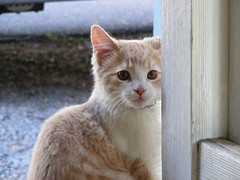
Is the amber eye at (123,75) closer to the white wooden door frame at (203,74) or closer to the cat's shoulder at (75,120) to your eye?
the cat's shoulder at (75,120)

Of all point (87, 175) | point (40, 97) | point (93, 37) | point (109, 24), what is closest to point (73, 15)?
point (109, 24)

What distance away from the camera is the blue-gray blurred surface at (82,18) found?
504cm

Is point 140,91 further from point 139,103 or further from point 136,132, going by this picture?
point 136,132

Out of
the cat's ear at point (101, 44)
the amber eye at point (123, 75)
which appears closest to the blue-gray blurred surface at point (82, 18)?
the cat's ear at point (101, 44)

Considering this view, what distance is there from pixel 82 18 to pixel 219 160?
15.5 feet

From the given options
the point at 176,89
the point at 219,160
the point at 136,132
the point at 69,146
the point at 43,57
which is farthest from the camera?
the point at 43,57

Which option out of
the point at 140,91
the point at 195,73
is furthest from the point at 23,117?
the point at 195,73

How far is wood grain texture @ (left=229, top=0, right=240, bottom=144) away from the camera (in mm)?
1005

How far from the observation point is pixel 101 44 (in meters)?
1.64

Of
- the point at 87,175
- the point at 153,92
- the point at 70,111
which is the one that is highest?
the point at 153,92

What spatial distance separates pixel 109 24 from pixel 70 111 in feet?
11.1

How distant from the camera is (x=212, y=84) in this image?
106 centimetres

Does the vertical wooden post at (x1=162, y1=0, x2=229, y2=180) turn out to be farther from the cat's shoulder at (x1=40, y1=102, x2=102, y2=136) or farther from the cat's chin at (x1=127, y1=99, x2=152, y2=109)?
the cat's shoulder at (x1=40, y1=102, x2=102, y2=136)

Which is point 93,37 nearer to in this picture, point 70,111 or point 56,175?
point 70,111
